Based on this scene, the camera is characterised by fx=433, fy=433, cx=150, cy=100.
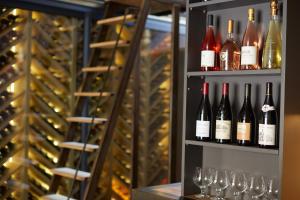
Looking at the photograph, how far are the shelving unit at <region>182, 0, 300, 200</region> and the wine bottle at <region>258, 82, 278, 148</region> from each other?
0.04m

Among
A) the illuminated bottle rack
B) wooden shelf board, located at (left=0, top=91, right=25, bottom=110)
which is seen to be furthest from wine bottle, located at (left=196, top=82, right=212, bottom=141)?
the illuminated bottle rack

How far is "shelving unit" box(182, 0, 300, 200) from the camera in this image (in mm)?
1945

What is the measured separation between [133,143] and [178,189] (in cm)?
115

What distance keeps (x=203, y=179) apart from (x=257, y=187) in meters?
0.33

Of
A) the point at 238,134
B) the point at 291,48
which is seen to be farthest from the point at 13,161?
the point at 291,48

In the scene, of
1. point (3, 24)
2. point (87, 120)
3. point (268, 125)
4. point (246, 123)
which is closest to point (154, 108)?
point (87, 120)

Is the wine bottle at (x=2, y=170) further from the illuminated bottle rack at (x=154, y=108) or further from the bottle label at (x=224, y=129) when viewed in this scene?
the bottle label at (x=224, y=129)

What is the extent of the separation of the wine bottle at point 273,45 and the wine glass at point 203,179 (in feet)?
2.13

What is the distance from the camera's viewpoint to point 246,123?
84.7 inches

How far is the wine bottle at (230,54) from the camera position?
89.7 inches

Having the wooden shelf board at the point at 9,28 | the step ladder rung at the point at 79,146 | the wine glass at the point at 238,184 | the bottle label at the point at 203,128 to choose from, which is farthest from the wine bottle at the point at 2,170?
the wine glass at the point at 238,184

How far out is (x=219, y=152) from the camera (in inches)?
97.9

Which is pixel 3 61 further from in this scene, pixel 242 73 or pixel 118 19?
pixel 242 73

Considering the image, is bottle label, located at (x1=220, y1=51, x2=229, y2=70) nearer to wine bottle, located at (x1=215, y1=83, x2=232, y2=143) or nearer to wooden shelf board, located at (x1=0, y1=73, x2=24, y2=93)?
wine bottle, located at (x1=215, y1=83, x2=232, y2=143)
